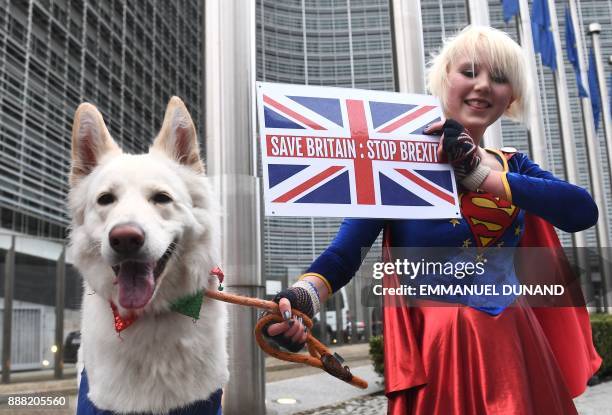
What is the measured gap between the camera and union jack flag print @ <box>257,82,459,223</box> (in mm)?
1839

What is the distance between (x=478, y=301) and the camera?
186 centimetres

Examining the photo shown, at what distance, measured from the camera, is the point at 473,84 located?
6.73 feet

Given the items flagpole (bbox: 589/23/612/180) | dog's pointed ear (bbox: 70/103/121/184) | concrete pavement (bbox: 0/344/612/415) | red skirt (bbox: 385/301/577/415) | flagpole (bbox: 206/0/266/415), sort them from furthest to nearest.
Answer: flagpole (bbox: 589/23/612/180) → concrete pavement (bbox: 0/344/612/415) → flagpole (bbox: 206/0/266/415) → dog's pointed ear (bbox: 70/103/121/184) → red skirt (bbox: 385/301/577/415)

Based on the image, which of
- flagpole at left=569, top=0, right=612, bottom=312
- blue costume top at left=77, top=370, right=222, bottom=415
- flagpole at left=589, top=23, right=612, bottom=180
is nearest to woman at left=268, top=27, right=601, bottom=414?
blue costume top at left=77, top=370, right=222, bottom=415

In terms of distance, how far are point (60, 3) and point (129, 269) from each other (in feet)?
95.4

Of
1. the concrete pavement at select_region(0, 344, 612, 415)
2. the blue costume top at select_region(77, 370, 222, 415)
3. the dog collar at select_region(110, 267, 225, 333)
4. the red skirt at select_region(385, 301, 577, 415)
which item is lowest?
the concrete pavement at select_region(0, 344, 612, 415)

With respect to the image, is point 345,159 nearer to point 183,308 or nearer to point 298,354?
point 298,354

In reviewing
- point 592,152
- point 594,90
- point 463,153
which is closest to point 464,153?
point 463,153

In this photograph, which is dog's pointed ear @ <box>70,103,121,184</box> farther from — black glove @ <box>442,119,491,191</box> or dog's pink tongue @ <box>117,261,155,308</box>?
black glove @ <box>442,119,491,191</box>

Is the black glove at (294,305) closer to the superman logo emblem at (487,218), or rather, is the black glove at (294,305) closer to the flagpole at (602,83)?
the superman logo emblem at (487,218)

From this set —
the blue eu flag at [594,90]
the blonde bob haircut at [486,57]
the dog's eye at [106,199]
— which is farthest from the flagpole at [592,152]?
the dog's eye at [106,199]

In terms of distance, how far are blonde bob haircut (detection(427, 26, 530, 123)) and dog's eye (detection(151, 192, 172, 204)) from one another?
116 cm

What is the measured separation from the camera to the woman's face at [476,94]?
6.73ft

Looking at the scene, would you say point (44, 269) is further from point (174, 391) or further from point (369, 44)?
point (174, 391)
